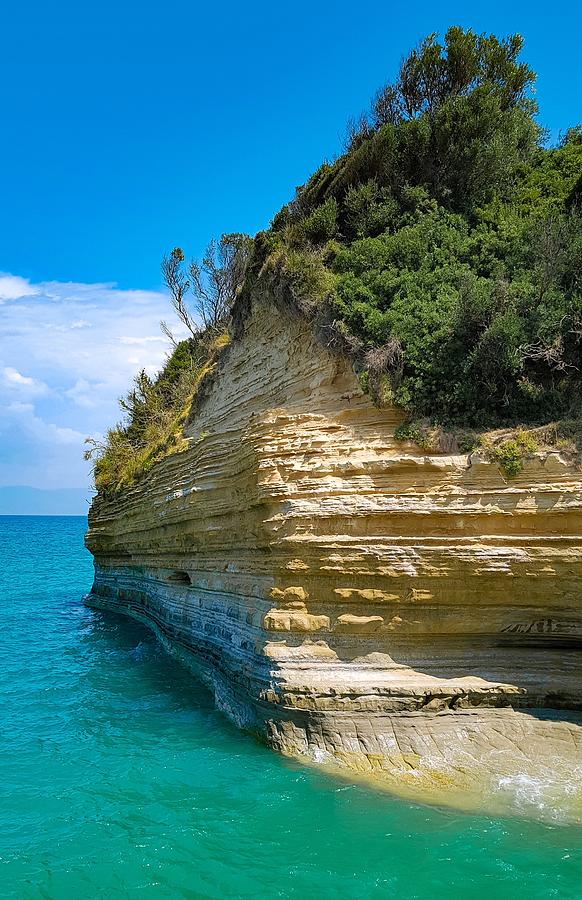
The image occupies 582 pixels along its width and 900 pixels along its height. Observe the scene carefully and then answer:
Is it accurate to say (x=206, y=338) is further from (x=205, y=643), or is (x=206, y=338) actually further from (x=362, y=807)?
(x=362, y=807)

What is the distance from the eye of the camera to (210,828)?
866 centimetres

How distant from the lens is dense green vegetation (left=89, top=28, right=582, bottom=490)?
10883 mm

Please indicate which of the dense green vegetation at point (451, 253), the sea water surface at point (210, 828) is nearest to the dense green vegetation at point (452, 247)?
the dense green vegetation at point (451, 253)

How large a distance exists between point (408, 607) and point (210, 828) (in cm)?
437

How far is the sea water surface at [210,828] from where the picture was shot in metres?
7.48

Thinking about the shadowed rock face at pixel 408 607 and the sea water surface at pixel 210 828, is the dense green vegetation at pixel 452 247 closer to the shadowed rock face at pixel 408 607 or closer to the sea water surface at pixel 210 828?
the shadowed rock face at pixel 408 607

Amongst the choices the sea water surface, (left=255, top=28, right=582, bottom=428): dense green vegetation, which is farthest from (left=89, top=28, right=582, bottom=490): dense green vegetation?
the sea water surface

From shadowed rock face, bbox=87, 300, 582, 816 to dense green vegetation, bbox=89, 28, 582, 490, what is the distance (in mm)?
823

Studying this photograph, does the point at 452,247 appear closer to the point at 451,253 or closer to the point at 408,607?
the point at 451,253

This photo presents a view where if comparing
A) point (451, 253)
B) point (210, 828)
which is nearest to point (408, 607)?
point (210, 828)

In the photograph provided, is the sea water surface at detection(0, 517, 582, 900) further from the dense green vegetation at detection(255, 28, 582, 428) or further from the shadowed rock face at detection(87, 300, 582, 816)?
the dense green vegetation at detection(255, 28, 582, 428)

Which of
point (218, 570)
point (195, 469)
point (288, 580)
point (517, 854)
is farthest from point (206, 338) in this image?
point (517, 854)

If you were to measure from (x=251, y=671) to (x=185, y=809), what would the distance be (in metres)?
3.03

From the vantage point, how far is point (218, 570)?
15133mm
